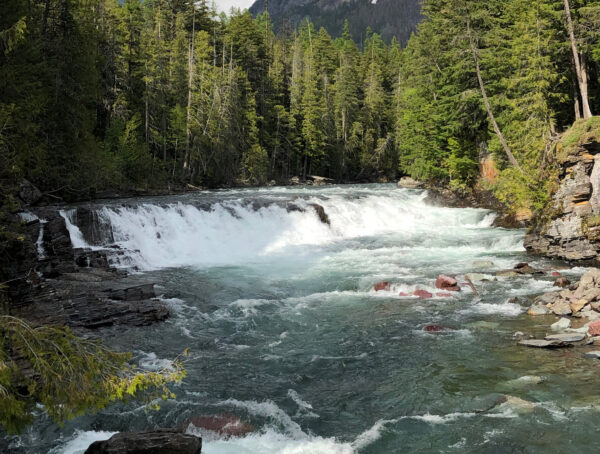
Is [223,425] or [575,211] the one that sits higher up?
[575,211]

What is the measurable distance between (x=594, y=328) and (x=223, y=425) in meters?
8.03

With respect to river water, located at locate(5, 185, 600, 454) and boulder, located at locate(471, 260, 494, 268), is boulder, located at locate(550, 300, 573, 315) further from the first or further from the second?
boulder, located at locate(471, 260, 494, 268)

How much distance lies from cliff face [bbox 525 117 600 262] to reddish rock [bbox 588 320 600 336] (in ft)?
23.5

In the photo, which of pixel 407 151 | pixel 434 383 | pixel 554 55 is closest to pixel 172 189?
pixel 407 151

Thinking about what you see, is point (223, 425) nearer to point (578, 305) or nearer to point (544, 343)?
point (544, 343)

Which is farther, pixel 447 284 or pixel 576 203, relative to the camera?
pixel 576 203

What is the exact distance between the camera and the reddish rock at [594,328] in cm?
970

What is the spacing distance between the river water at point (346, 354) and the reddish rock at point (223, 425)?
16 centimetres

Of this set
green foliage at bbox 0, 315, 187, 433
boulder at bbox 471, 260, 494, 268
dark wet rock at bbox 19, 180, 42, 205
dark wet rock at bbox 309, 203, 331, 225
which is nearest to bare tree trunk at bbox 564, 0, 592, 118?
boulder at bbox 471, 260, 494, 268

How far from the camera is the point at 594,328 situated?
9.82m

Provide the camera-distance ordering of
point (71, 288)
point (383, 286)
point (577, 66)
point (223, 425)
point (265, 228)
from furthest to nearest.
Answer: point (265, 228) < point (577, 66) < point (383, 286) < point (71, 288) < point (223, 425)

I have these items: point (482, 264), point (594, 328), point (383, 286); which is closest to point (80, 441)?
point (383, 286)

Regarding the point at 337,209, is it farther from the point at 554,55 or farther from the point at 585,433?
the point at 585,433

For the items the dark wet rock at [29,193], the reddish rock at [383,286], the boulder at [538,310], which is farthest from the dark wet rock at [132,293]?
the boulder at [538,310]
